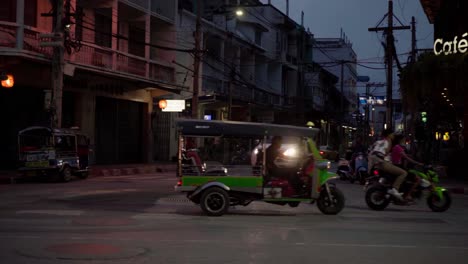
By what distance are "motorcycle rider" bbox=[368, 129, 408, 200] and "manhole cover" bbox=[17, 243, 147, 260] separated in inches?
295

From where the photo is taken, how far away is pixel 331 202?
13.5 metres

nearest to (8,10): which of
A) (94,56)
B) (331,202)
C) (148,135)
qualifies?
(94,56)

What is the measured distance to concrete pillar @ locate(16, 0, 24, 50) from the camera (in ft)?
79.3

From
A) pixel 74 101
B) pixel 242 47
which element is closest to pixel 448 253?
pixel 74 101

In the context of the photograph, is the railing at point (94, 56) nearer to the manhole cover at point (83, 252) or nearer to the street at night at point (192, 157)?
the street at night at point (192, 157)

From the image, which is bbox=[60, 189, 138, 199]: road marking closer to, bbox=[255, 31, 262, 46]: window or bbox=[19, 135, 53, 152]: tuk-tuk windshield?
bbox=[19, 135, 53, 152]: tuk-tuk windshield

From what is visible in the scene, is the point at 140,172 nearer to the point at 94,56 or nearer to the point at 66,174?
the point at 94,56

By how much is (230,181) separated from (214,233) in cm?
287

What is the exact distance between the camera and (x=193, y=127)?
1310 cm

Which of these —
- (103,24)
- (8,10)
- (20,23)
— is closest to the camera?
(20,23)

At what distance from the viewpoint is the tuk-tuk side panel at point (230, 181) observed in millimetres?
13180

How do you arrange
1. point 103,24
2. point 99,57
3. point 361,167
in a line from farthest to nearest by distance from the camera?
point 103,24 < point 99,57 < point 361,167

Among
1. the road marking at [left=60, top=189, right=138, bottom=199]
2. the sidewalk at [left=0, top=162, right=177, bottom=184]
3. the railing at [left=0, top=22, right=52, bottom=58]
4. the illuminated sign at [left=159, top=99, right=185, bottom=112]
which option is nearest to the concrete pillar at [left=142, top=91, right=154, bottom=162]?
the illuminated sign at [left=159, top=99, right=185, bottom=112]

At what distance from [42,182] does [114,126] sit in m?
12.5
